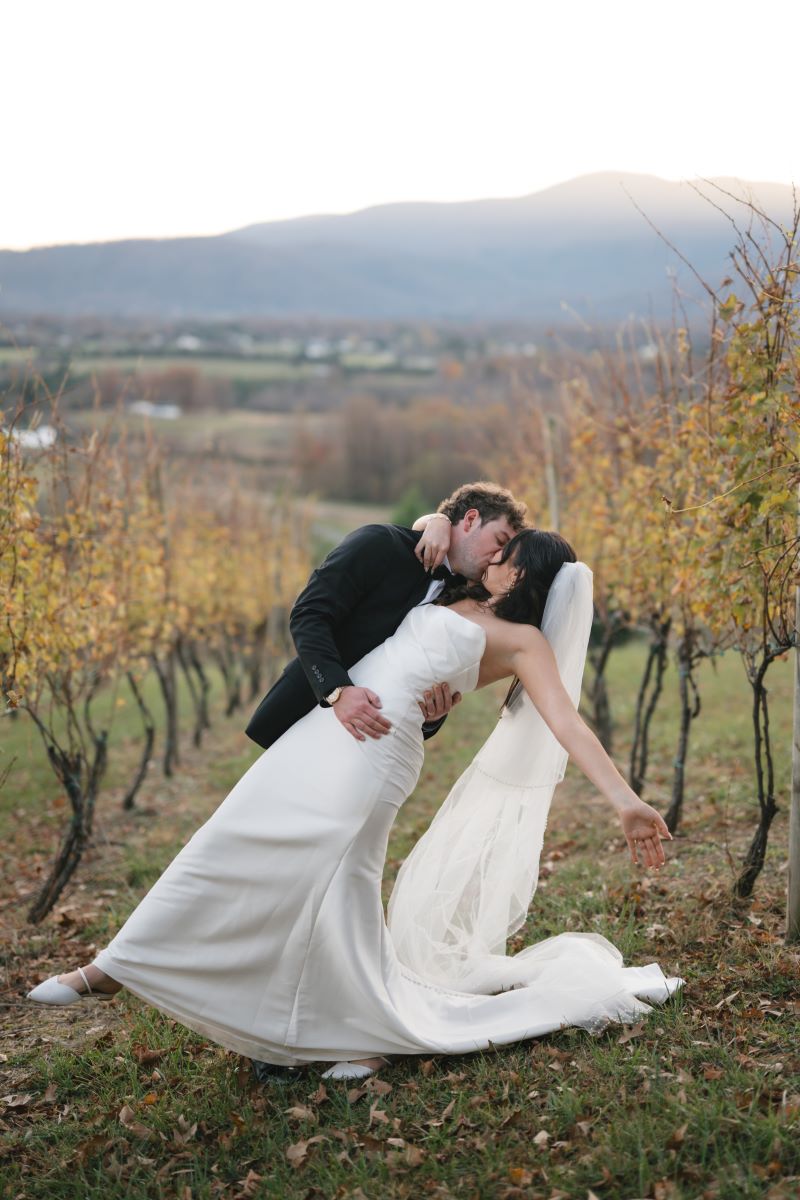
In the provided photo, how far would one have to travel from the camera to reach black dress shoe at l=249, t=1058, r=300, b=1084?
3959 millimetres

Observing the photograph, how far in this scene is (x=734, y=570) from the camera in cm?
489

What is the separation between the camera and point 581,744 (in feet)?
A: 12.7

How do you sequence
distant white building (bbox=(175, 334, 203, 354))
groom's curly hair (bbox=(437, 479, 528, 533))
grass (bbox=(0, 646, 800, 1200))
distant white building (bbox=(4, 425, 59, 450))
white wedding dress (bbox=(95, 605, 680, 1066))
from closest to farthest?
grass (bbox=(0, 646, 800, 1200)) < white wedding dress (bbox=(95, 605, 680, 1066)) < groom's curly hair (bbox=(437, 479, 528, 533)) < distant white building (bbox=(4, 425, 59, 450)) < distant white building (bbox=(175, 334, 203, 354))

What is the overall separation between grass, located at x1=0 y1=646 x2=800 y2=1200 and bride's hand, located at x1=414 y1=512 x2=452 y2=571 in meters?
1.91

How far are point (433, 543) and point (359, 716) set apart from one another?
754 mm

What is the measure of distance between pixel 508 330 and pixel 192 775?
11080cm

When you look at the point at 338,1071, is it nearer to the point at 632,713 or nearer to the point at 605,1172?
the point at 605,1172

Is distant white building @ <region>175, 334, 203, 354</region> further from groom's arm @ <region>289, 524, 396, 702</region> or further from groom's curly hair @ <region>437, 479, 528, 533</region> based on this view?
groom's arm @ <region>289, 524, 396, 702</region>

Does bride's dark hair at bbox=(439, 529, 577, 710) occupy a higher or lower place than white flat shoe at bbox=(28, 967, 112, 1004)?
higher

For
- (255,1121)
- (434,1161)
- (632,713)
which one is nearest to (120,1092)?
(255,1121)

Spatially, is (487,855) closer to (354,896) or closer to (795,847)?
(354,896)

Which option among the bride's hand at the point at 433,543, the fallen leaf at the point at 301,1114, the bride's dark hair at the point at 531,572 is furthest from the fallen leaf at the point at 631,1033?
the bride's hand at the point at 433,543

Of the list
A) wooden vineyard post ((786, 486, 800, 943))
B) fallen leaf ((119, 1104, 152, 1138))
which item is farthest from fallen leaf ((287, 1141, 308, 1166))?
wooden vineyard post ((786, 486, 800, 943))

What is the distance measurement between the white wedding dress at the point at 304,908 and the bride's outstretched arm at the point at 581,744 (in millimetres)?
207
